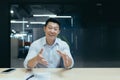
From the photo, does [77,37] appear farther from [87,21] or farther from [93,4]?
[93,4]

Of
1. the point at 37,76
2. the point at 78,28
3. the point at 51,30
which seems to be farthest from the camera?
the point at 78,28

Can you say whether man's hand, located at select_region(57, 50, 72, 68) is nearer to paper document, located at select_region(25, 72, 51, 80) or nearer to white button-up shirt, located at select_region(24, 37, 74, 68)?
white button-up shirt, located at select_region(24, 37, 74, 68)

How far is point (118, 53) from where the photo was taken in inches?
189

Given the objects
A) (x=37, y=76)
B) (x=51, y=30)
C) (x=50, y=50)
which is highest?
(x=51, y=30)

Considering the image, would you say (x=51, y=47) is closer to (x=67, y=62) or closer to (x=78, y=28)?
(x=67, y=62)

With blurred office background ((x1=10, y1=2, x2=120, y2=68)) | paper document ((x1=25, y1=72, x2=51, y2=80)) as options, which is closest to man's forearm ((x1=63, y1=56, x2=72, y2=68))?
paper document ((x1=25, y1=72, x2=51, y2=80))

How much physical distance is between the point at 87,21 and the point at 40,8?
98 centimetres

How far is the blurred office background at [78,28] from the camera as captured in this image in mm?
4711

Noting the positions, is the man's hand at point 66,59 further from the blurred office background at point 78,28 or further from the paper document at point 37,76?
the blurred office background at point 78,28

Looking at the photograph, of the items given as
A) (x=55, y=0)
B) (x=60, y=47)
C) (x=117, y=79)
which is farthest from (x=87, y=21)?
(x=117, y=79)

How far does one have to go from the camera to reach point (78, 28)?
4.80 m

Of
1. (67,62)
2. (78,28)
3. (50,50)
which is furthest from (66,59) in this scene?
(78,28)

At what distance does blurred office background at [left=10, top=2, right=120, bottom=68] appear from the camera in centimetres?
471

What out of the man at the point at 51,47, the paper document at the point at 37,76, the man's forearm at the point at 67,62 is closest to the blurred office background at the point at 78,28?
the man at the point at 51,47
